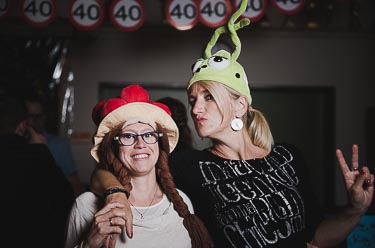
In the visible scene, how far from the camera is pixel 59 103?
16.3ft

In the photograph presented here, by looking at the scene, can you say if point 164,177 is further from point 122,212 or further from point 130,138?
point 122,212

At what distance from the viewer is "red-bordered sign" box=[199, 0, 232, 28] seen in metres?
3.49

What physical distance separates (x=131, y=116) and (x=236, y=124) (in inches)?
17.2

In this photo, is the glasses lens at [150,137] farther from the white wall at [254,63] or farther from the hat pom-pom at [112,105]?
the white wall at [254,63]

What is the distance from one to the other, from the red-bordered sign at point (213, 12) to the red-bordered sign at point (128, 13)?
17.9 inches

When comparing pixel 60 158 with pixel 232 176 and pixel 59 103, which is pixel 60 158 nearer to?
pixel 59 103

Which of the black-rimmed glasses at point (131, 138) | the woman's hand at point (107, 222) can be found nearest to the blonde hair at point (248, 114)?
the black-rimmed glasses at point (131, 138)

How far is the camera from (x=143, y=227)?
1655 mm

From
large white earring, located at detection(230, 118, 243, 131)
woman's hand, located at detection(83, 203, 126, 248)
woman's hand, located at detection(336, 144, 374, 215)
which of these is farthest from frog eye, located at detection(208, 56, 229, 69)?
woman's hand, located at detection(83, 203, 126, 248)

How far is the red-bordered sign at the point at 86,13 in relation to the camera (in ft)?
11.5

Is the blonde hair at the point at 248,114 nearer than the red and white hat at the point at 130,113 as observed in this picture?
No

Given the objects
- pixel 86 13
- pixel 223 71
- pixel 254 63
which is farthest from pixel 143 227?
pixel 254 63

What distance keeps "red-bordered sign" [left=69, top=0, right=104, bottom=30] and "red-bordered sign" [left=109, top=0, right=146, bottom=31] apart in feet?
0.32

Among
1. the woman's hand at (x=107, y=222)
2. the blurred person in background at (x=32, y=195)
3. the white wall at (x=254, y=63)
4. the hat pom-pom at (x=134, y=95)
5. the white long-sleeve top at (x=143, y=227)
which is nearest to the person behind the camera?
the woman's hand at (x=107, y=222)
